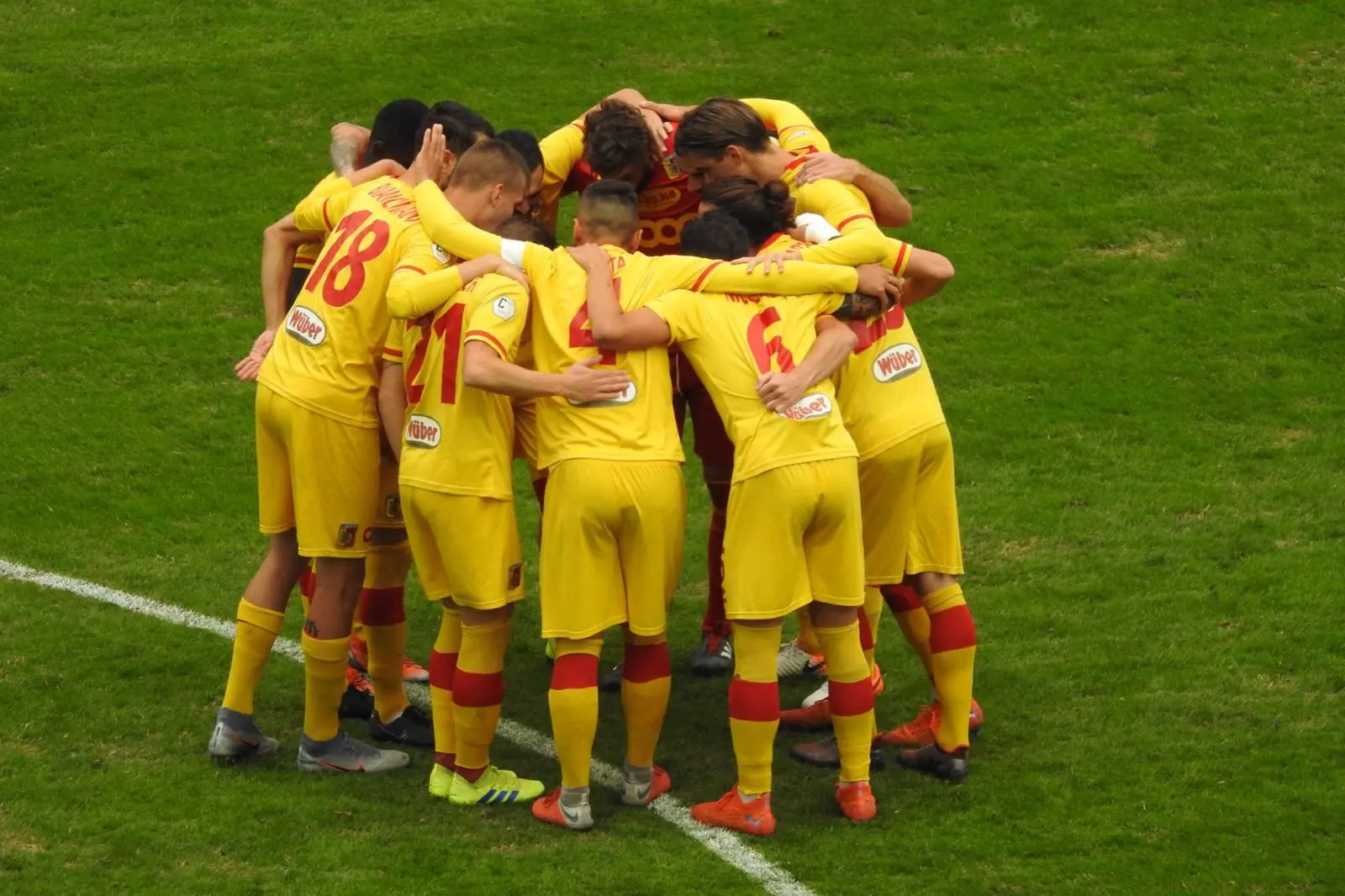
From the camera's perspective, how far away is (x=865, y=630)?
7.20 m

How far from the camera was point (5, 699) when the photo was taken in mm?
7559

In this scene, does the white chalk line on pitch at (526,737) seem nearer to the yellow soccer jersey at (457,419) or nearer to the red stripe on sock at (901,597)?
the red stripe on sock at (901,597)

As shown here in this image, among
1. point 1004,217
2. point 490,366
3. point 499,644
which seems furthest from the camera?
point 1004,217

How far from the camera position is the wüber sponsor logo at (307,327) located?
22.6 feet

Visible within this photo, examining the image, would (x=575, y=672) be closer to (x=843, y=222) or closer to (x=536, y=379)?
(x=536, y=379)

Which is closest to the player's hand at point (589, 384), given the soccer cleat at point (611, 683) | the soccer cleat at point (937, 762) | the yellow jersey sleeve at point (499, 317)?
the yellow jersey sleeve at point (499, 317)

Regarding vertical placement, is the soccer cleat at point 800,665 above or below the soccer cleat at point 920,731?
below

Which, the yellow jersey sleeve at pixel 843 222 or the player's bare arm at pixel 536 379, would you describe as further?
the yellow jersey sleeve at pixel 843 222

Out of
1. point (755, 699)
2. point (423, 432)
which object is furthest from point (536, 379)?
point (755, 699)

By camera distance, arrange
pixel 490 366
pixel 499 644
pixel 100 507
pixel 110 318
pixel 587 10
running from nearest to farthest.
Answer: pixel 490 366 → pixel 499 644 → pixel 100 507 → pixel 110 318 → pixel 587 10

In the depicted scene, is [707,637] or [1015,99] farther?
[1015,99]

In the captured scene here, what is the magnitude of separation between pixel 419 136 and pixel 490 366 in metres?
1.83

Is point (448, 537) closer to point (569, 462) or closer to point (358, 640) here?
point (569, 462)

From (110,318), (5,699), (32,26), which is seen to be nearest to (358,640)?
(5,699)
